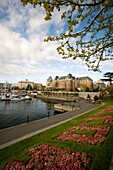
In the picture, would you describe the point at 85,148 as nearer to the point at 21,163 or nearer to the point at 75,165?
the point at 75,165

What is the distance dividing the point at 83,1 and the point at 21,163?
706cm

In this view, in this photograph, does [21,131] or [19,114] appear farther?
[19,114]

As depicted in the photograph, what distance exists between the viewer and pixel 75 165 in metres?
5.05

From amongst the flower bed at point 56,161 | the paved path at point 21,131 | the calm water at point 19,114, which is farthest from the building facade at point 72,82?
the flower bed at point 56,161

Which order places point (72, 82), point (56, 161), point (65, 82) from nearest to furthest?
point (56, 161) → point (72, 82) → point (65, 82)

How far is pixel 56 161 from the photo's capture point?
546 cm

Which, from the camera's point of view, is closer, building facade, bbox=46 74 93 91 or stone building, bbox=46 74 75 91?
building facade, bbox=46 74 93 91

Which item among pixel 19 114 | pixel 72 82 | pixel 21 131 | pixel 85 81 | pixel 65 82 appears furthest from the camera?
pixel 65 82

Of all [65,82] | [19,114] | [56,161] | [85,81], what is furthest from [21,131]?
[65,82]

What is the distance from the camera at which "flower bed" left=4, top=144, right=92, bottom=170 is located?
→ 510 centimetres

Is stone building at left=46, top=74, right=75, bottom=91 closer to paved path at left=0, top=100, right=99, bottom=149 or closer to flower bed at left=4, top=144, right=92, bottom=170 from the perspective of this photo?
paved path at left=0, top=100, right=99, bottom=149

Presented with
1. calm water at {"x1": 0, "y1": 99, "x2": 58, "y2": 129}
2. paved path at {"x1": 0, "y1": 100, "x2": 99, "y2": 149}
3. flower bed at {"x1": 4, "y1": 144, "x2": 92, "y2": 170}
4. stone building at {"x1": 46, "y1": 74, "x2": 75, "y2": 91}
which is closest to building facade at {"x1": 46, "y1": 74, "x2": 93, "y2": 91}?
stone building at {"x1": 46, "y1": 74, "x2": 75, "y2": 91}

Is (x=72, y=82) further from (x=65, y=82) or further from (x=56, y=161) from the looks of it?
(x=56, y=161)

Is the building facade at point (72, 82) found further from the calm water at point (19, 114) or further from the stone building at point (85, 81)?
the calm water at point (19, 114)
